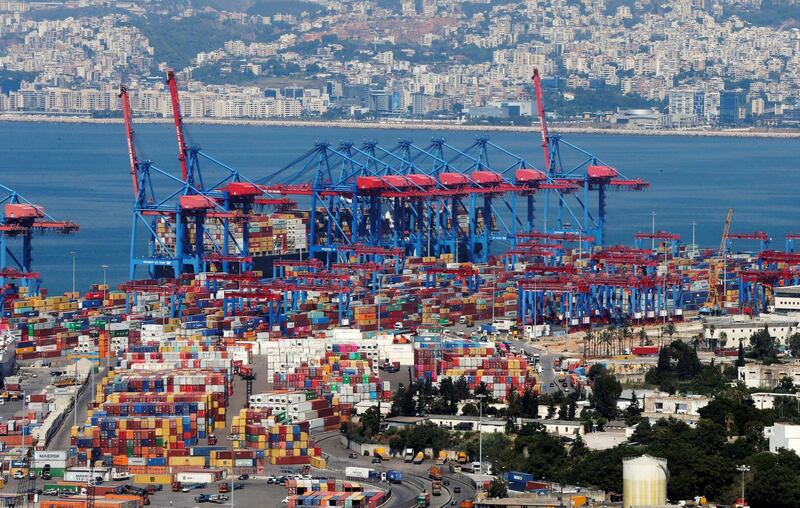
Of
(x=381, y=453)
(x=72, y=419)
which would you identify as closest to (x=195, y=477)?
(x=381, y=453)

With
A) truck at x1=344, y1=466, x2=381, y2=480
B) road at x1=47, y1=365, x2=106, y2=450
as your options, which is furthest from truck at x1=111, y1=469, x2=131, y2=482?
truck at x1=344, y1=466, x2=381, y2=480

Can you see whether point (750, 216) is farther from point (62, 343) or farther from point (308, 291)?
point (62, 343)

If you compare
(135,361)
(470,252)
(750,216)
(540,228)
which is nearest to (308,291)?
(135,361)

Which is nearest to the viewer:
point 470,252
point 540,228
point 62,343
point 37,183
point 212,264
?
point 62,343

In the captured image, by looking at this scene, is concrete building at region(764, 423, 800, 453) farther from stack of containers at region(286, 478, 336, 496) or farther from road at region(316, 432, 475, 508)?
stack of containers at region(286, 478, 336, 496)

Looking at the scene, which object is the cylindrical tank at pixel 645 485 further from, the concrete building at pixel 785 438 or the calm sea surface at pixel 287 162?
the calm sea surface at pixel 287 162
